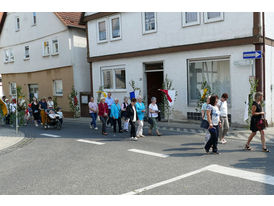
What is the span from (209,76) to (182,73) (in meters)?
1.34

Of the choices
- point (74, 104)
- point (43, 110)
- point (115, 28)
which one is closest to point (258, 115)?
point (43, 110)

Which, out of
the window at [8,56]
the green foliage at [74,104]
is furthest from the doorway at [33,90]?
the green foliage at [74,104]

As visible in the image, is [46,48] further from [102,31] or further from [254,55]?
[254,55]

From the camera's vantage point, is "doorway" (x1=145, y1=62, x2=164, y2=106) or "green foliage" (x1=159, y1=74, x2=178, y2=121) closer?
"green foliage" (x1=159, y1=74, x2=178, y2=121)

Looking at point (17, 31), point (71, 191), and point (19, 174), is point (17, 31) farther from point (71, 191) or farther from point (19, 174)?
point (71, 191)

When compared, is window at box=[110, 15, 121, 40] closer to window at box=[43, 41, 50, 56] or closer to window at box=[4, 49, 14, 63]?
window at box=[43, 41, 50, 56]

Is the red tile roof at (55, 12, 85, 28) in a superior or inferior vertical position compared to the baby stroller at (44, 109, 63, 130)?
superior

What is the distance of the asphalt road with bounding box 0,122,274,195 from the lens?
18.4 ft

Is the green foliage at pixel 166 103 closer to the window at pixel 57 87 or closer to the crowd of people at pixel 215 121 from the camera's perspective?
the crowd of people at pixel 215 121

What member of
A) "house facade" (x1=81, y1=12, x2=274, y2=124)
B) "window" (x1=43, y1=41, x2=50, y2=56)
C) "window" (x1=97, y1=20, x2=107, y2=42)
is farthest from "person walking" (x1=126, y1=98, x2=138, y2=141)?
"window" (x1=43, y1=41, x2=50, y2=56)

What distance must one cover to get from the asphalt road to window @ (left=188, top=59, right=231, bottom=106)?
4407 millimetres

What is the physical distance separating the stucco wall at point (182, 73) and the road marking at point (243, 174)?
690 centimetres

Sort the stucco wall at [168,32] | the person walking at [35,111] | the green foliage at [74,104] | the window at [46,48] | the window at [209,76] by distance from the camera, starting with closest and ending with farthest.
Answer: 1. the stucco wall at [168,32]
2. the window at [209,76]
3. the person walking at [35,111]
4. the green foliage at [74,104]
5. the window at [46,48]

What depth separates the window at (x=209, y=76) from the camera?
1409 centimetres
